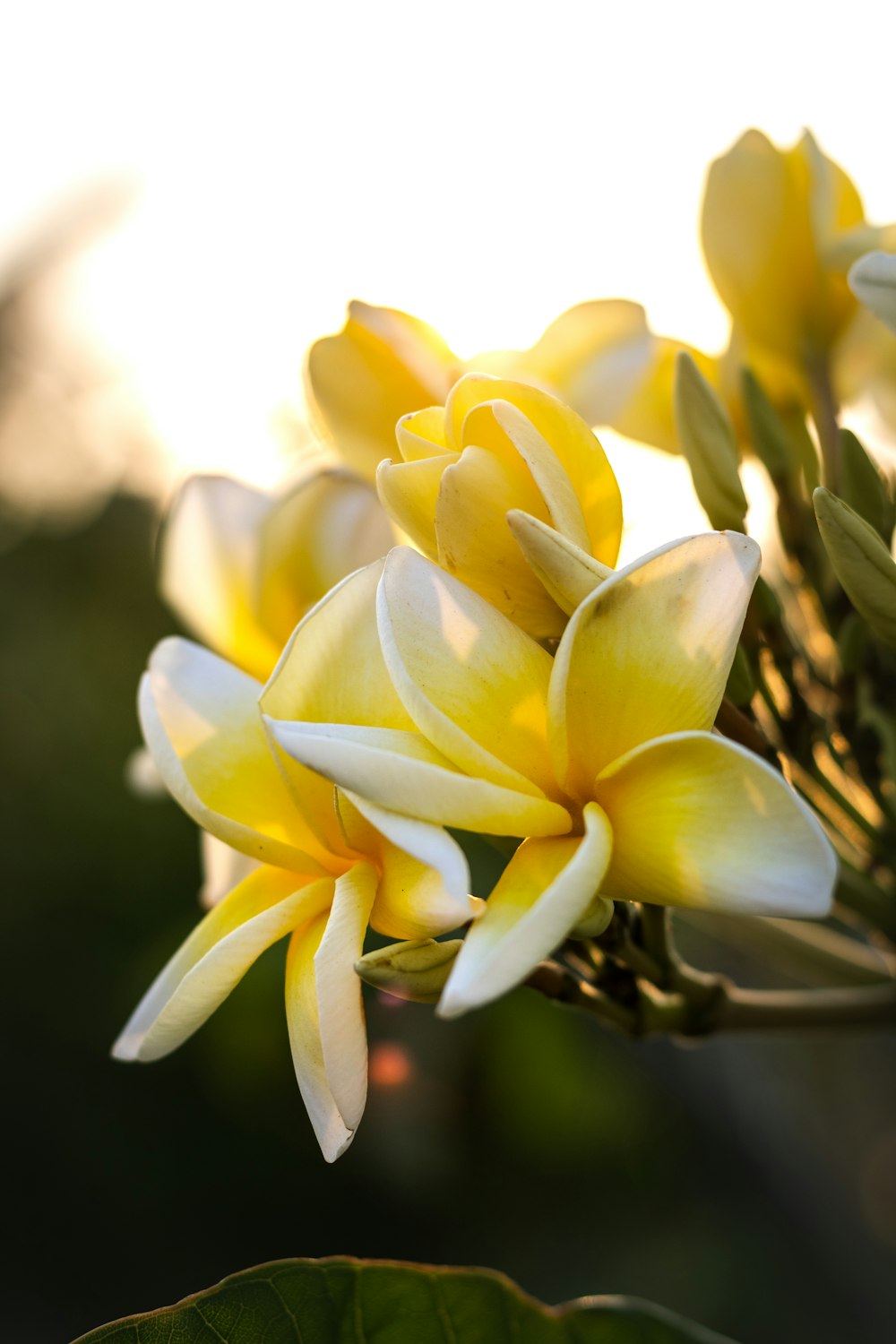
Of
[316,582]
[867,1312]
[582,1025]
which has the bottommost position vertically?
[867,1312]

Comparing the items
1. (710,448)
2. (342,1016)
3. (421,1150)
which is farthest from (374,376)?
(421,1150)

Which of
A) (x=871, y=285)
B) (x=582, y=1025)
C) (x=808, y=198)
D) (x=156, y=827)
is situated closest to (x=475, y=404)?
(x=871, y=285)

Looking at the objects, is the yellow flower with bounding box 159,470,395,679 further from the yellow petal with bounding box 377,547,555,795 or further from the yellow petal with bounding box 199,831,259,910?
the yellow petal with bounding box 377,547,555,795

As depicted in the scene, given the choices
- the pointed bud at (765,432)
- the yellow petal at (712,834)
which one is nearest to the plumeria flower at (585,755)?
the yellow petal at (712,834)

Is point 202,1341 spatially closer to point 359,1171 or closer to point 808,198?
point 808,198

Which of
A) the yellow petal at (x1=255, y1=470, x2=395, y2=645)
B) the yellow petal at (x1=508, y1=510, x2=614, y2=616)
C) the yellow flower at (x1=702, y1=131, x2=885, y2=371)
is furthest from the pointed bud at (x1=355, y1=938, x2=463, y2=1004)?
the yellow flower at (x1=702, y1=131, x2=885, y2=371)

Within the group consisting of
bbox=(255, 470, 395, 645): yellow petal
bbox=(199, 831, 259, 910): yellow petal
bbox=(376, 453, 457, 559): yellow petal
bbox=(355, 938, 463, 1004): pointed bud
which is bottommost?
bbox=(199, 831, 259, 910): yellow petal
